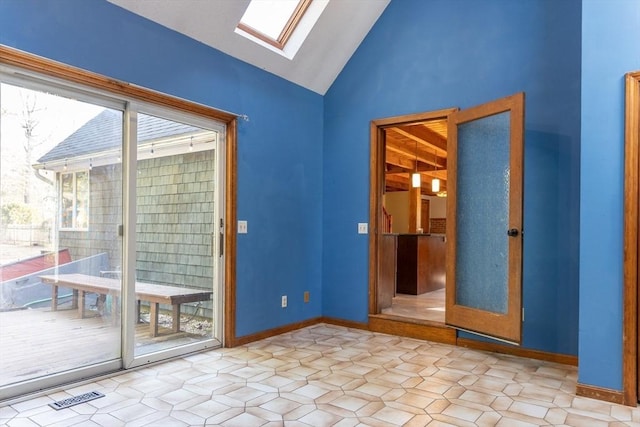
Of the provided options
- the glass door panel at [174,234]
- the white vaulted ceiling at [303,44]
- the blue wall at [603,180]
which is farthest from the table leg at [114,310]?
the blue wall at [603,180]

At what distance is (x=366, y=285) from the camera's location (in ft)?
15.1

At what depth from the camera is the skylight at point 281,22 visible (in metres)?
3.93

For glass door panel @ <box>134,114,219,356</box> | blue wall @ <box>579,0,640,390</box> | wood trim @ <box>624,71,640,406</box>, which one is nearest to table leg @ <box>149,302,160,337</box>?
glass door panel @ <box>134,114,219,356</box>

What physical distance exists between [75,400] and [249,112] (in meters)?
2.64

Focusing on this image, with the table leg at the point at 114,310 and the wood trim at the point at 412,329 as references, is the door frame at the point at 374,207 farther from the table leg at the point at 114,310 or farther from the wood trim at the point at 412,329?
the table leg at the point at 114,310

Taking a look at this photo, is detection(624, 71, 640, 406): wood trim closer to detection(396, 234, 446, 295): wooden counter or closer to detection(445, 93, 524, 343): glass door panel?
detection(445, 93, 524, 343): glass door panel

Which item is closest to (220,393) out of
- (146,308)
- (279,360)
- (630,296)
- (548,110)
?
(279,360)

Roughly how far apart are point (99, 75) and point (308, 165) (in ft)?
7.59

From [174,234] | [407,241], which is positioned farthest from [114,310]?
[407,241]

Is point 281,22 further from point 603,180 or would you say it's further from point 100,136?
point 603,180

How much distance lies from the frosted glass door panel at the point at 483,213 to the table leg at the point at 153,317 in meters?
2.57

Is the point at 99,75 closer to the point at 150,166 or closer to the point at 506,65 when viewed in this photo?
the point at 150,166

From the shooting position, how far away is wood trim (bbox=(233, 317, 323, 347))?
396 centimetres

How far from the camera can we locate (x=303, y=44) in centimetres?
428
